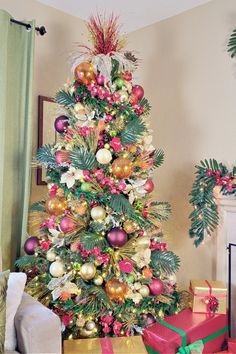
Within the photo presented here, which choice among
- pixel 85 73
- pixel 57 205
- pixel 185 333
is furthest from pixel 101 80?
pixel 185 333

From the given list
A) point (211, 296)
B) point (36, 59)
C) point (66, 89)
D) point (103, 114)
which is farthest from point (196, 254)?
point (36, 59)

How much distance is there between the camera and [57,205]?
1.67 m

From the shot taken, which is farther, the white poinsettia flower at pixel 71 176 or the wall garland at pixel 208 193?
the wall garland at pixel 208 193

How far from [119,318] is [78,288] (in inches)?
11.0

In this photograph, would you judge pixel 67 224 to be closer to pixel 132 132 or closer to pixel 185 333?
pixel 132 132

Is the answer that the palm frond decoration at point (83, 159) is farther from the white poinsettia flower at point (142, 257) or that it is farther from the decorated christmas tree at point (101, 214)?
the white poinsettia flower at point (142, 257)

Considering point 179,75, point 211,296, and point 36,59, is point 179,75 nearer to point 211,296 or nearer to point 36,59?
point 36,59

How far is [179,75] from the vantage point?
2475 mm

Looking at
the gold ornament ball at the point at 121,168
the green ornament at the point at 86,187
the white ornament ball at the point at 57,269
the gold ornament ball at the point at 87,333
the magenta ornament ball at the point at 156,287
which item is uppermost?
the gold ornament ball at the point at 121,168

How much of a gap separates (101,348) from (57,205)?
0.73 meters

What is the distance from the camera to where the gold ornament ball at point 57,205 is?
1.67 m

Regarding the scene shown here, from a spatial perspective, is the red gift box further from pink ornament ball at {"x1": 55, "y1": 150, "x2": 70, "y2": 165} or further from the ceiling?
the ceiling

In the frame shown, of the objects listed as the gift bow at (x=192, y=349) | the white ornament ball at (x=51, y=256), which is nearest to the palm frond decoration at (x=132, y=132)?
the white ornament ball at (x=51, y=256)

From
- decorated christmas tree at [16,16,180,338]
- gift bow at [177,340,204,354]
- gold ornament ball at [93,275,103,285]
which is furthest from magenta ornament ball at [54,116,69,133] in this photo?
gift bow at [177,340,204,354]
